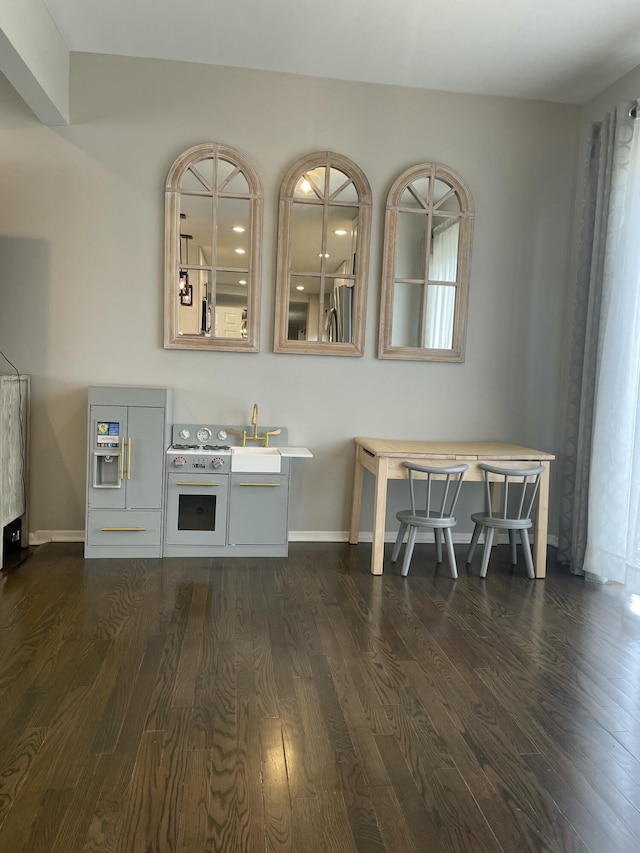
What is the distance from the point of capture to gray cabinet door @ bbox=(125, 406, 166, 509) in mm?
3645

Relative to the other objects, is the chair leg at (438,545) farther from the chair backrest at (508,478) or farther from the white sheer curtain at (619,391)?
the white sheer curtain at (619,391)

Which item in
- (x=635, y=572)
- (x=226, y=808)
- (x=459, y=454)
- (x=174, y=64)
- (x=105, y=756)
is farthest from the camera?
(x=174, y=64)

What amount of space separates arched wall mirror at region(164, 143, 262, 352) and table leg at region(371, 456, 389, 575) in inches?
48.1

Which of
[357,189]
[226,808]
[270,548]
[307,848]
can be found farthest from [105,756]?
[357,189]

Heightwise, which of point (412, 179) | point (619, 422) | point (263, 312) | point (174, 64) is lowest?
point (619, 422)

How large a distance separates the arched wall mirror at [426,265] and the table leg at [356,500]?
76 centimetres

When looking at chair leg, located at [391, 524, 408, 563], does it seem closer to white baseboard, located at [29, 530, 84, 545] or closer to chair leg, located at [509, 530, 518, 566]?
chair leg, located at [509, 530, 518, 566]

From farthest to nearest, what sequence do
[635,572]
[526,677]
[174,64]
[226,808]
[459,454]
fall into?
[174,64], [459,454], [635,572], [526,677], [226,808]

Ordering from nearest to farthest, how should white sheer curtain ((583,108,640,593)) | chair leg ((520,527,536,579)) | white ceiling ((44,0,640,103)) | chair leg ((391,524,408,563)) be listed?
1. white ceiling ((44,0,640,103))
2. white sheer curtain ((583,108,640,593))
3. chair leg ((520,527,536,579))
4. chair leg ((391,524,408,563))

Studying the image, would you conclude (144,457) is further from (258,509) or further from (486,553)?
(486,553)

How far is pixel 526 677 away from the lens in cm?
242

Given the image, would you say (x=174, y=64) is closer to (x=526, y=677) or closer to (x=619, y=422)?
(x=619, y=422)

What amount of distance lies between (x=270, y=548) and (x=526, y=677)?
5.84 feet

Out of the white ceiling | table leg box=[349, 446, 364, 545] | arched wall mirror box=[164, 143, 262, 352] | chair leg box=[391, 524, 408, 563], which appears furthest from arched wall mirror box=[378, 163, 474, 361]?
chair leg box=[391, 524, 408, 563]
